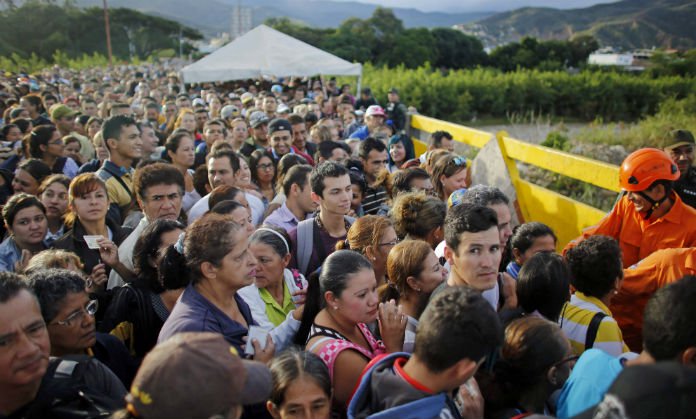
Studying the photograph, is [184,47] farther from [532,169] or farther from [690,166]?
[690,166]

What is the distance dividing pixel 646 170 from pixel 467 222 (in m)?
1.88

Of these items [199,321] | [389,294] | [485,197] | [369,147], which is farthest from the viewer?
[369,147]

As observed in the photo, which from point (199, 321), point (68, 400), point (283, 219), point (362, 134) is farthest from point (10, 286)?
point (362, 134)

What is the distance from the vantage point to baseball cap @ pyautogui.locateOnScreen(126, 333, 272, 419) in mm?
1479

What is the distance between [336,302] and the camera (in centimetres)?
272

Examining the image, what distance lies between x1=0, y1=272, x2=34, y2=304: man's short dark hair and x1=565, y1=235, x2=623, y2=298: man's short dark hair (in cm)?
301

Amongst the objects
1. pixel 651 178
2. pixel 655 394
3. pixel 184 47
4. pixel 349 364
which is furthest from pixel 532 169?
pixel 184 47

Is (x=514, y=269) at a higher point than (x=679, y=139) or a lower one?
lower

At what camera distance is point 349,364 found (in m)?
2.43

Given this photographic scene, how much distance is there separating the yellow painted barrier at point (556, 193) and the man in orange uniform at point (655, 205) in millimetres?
1115

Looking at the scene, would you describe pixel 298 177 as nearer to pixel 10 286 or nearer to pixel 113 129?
pixel 113 129

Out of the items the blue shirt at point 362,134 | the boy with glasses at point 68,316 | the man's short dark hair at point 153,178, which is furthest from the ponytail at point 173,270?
the blue shirt at point 362,134

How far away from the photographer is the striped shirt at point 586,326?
9.11 ft

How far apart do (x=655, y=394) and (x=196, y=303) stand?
2.04 m
